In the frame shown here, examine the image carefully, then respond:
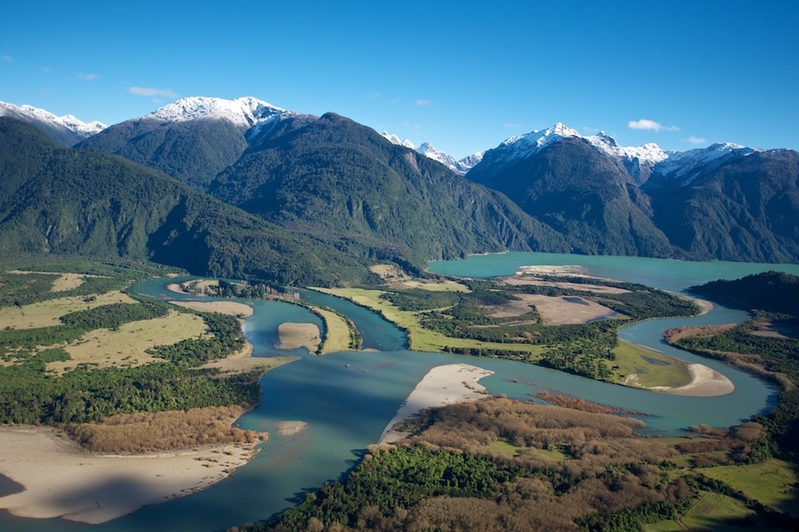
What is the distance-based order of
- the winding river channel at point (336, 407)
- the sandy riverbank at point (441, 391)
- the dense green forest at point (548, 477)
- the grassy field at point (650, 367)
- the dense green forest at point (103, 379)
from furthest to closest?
the grassy field at point (650, 367)
the sandy riverbank at point (441, 391)
the dense green forest at point (103, 379)
the winding river channel at point (336, 407)
the dense green forest at point (548, 477)

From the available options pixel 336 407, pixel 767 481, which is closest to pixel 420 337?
pixel 336 407

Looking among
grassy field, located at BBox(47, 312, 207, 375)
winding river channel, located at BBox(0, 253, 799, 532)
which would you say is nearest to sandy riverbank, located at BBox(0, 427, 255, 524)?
winding river channel, located at BBox(0, 253, 799, 532)

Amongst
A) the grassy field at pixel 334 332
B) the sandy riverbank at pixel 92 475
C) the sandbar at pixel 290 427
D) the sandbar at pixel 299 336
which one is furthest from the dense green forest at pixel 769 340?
the sandbar at pixel 299 336

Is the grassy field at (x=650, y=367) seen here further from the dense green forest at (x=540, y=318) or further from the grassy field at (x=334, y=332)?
the grassy field at (x=334, y=332)

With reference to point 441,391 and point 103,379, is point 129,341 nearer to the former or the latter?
point 103,379

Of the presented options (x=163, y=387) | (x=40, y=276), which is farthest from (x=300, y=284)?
(x=163, y=387)

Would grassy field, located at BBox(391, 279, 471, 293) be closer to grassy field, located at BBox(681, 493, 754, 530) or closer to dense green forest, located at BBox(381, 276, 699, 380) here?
dense green forest, located at BBox(381, 276, 699, 380)
